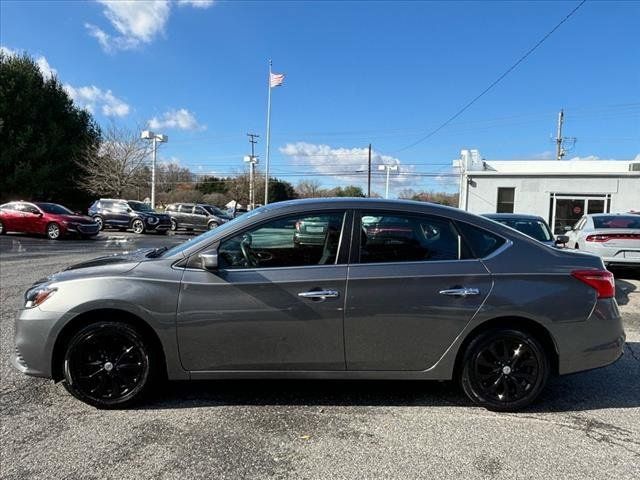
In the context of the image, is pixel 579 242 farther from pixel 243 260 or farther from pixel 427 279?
pixel 243 260

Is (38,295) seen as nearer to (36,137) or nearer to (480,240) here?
(480,240)

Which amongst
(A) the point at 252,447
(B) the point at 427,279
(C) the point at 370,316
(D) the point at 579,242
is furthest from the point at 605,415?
(D) the point at 579,242

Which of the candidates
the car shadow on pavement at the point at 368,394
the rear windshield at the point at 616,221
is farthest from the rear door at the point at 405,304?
the rear windshield at the point at 616,221

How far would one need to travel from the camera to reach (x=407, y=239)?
3.77m

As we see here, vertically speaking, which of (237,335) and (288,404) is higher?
(237,335)

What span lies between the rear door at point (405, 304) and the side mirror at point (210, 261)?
0.98 metres

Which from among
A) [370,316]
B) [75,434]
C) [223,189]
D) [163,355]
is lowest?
[75,434]

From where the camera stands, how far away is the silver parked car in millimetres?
3588

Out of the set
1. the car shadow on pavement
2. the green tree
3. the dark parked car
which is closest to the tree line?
the green tree

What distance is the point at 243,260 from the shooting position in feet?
12.2

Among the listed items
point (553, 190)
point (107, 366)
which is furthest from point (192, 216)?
point (107, 366)

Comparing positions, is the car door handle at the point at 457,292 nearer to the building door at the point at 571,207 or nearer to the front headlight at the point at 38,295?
the front headlight at the point at 38,295

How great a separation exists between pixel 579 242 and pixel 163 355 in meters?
9.52

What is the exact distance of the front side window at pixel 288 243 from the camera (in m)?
3.71
